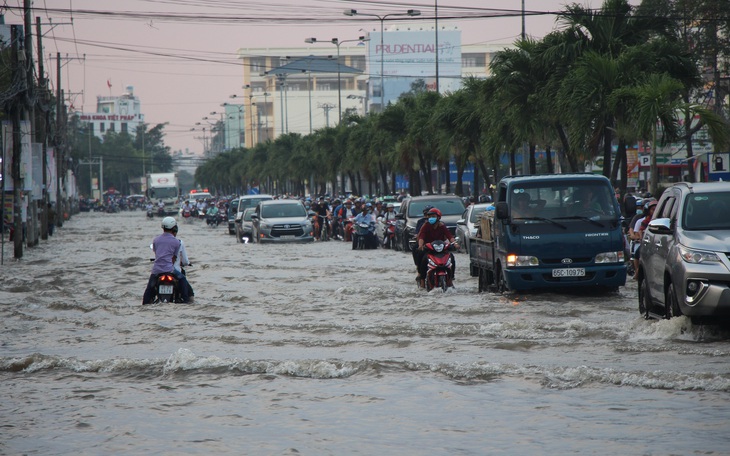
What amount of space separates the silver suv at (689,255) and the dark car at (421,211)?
1965 cm

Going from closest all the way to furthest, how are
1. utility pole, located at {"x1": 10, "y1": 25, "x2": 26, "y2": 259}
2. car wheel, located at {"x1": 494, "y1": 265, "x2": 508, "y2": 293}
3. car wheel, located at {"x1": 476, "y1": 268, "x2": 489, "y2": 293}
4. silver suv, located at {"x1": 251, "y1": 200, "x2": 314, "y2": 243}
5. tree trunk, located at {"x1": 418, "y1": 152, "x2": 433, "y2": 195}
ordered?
car wheel, located at {"x1": 494, "y1": 265, "x2": 508, "y2": 293} → car wheel, located at {"x1": 476, "y1": 268, "x2": 489, "y2": 293} → utility pole, located at {"x1": 10, "y1": 25, "x2": 26, "y2": 259} → silver suv, located at {"x1": 251, "y1": 200, "x2": 314, "y2": 243} → tree trunk, located at {"x1": 418, "y1": 152, "x2": 433, "y2": 195}

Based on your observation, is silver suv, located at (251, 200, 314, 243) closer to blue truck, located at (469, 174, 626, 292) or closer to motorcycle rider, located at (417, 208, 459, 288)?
motorcycle rider, located at (417, 208, 459, 288)

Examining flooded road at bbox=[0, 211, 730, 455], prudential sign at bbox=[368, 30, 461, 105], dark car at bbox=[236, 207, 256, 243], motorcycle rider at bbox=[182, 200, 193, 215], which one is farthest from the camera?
prudential sign at bbox=[368, 30, 461, 105]

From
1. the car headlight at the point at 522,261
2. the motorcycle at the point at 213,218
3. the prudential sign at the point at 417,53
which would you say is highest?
the prudential sign at the point at 417,53

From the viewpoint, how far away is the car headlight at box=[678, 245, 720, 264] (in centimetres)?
1204

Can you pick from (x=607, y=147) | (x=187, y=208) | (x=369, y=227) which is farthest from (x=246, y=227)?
(x=187, y=208)

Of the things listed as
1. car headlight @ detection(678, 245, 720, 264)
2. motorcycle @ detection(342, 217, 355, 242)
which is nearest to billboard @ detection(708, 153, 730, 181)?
car headlight @ detection(678, 245, 720, 264)

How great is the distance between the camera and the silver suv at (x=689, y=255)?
11.9 meters

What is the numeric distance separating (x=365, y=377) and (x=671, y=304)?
3816 mm

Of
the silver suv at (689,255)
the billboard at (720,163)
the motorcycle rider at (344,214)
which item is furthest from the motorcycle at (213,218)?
the silver suv at (689,255)

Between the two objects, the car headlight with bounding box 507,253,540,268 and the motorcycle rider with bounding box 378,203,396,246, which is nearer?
the car headlight with bounding box 507,253,540,268

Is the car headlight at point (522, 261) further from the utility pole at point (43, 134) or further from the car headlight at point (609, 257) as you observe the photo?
the utility pole at point (43, 134)

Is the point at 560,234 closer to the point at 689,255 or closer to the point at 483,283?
the point at 483,283

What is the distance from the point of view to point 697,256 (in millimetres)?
12148
